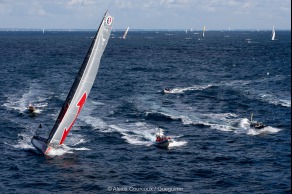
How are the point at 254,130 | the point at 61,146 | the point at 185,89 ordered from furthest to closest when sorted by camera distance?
the point at 185,89 → the point at 254,130 → the point at 61,146

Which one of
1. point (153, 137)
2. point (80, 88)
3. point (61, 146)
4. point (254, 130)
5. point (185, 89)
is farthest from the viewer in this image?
point (185, 89)

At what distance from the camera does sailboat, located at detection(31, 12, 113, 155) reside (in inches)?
2361

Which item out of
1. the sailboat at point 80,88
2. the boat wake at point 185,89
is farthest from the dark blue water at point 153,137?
the sailboat at point 80,88

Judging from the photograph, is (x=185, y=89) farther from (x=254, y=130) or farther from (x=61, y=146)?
(x=61, y=146)

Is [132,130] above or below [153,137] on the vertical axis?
above

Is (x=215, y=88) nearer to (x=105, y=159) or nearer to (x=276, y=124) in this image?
(x=276, y=124)

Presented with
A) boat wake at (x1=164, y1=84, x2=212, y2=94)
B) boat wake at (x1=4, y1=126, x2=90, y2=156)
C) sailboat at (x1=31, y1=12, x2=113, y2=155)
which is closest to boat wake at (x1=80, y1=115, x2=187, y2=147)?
boat wake at (x1=4, y1=126, x2=90, y2=156)

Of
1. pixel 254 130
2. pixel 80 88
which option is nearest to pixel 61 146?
pixel 80 88

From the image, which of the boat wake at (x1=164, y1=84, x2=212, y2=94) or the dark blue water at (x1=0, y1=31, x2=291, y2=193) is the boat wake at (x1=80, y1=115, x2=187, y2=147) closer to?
the dark blue water at (x1=0, y1=31, x2=291, y2=193)

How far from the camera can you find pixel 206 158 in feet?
202

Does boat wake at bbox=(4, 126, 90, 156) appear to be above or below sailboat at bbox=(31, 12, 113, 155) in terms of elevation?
below

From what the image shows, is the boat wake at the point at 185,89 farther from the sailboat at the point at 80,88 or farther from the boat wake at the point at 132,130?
the sailboat at the point at 80,88

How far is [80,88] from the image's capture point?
6150 cm

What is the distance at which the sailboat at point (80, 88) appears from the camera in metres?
60.0
